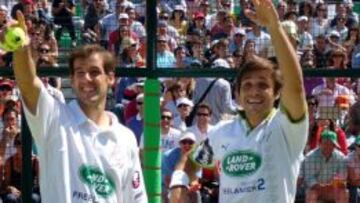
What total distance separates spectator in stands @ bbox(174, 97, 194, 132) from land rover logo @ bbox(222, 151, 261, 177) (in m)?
3.36

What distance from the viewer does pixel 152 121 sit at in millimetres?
6312

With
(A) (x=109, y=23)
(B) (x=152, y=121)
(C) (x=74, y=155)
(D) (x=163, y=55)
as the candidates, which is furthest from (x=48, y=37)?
(C) (x=74, y=155)

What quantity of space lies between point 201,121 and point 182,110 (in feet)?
2.08

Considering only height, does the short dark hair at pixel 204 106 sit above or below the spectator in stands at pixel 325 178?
above

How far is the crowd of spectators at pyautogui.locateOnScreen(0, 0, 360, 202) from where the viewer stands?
6.76 metres

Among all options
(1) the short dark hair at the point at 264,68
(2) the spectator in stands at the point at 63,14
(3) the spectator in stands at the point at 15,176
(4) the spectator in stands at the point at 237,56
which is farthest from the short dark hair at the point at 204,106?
(1) the short dark hair at the point at 264,68

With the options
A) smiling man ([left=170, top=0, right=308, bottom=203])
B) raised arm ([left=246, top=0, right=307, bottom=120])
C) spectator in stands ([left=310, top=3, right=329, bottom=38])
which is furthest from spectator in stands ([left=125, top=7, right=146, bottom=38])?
raised arm ([left=246, top=0, right=307, bottom=120])

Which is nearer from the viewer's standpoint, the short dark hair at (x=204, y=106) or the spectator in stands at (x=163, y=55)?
the spectator in stands at (x=163, y=55)

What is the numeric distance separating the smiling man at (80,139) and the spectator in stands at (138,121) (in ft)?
8.31

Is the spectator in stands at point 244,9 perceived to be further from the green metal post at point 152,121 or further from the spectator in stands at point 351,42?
the green metal post at point 152,121

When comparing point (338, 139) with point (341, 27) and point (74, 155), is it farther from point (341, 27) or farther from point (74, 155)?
point (74, 155)

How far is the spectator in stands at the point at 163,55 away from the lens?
6.54 meters

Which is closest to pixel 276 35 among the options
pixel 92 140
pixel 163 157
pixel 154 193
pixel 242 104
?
pixel 242 104

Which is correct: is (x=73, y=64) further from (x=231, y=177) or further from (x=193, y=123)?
(x=193, y=123)
